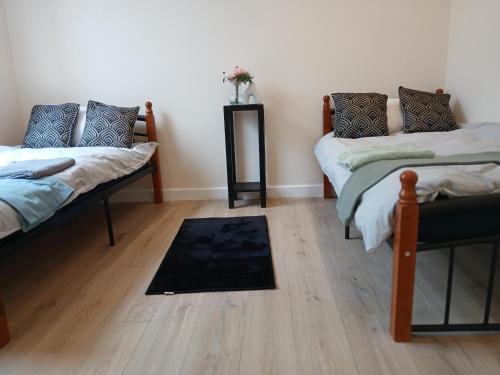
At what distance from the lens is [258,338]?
1.45 meters

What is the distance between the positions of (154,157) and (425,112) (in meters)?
2.30

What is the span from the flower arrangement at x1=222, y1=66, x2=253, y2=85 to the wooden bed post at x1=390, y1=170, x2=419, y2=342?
6.76 feet

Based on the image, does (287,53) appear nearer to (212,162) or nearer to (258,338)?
(212,162)

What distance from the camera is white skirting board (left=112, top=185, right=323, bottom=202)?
3434 mm

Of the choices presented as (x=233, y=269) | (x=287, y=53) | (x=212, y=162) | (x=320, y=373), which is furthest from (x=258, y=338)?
(x=287, y=53)

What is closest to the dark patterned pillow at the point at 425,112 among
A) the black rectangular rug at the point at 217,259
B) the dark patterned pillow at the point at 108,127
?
the black rectangular rug at the point at 217,259

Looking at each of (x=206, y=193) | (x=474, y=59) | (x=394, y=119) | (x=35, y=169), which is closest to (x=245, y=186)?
(x=206, y=193)

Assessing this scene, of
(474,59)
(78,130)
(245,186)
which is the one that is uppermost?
(474,59)

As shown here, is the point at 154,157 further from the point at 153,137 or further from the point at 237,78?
the point at 237,78

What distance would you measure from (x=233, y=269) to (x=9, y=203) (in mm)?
1110

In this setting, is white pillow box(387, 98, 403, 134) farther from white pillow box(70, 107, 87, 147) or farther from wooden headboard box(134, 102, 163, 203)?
white pillow box(70, 107, 87, 147)

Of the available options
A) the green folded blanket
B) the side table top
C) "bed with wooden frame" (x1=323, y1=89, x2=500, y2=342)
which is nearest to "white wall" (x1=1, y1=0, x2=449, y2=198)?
the side table top

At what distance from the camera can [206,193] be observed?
3.49 metres

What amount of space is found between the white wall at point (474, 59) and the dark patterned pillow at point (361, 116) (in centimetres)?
64
